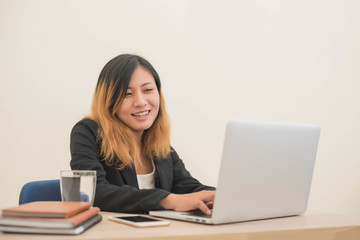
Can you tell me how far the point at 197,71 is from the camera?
3.10m

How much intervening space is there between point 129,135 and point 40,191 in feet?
1.44

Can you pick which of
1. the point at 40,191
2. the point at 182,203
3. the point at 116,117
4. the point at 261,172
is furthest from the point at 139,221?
the point at 116,117

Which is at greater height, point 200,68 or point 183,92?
point 200,68

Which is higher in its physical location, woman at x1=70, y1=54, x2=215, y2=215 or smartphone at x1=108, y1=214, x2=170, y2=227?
woman at x1=70, y1=54, x2=215, y2=215

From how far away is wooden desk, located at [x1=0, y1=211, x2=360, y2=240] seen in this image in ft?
3.07

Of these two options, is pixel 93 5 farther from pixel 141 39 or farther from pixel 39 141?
pixel 39 141

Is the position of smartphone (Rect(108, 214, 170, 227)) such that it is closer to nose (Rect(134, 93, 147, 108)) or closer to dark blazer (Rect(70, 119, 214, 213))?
dark blazer (Rect(70, 119, 214, 213))

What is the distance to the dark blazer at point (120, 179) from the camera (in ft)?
4.44

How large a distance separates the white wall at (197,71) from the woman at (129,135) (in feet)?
3.08

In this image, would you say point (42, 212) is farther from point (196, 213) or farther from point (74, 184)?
point (196, 213)

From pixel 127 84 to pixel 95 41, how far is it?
112cm

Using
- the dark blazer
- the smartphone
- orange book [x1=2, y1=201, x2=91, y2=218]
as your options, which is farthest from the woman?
orange book [x1=2, y1=201, x2=91, y2=218]

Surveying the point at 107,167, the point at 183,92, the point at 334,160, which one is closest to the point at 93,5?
the point at 183,92

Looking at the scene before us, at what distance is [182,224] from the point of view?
1.12 meters
